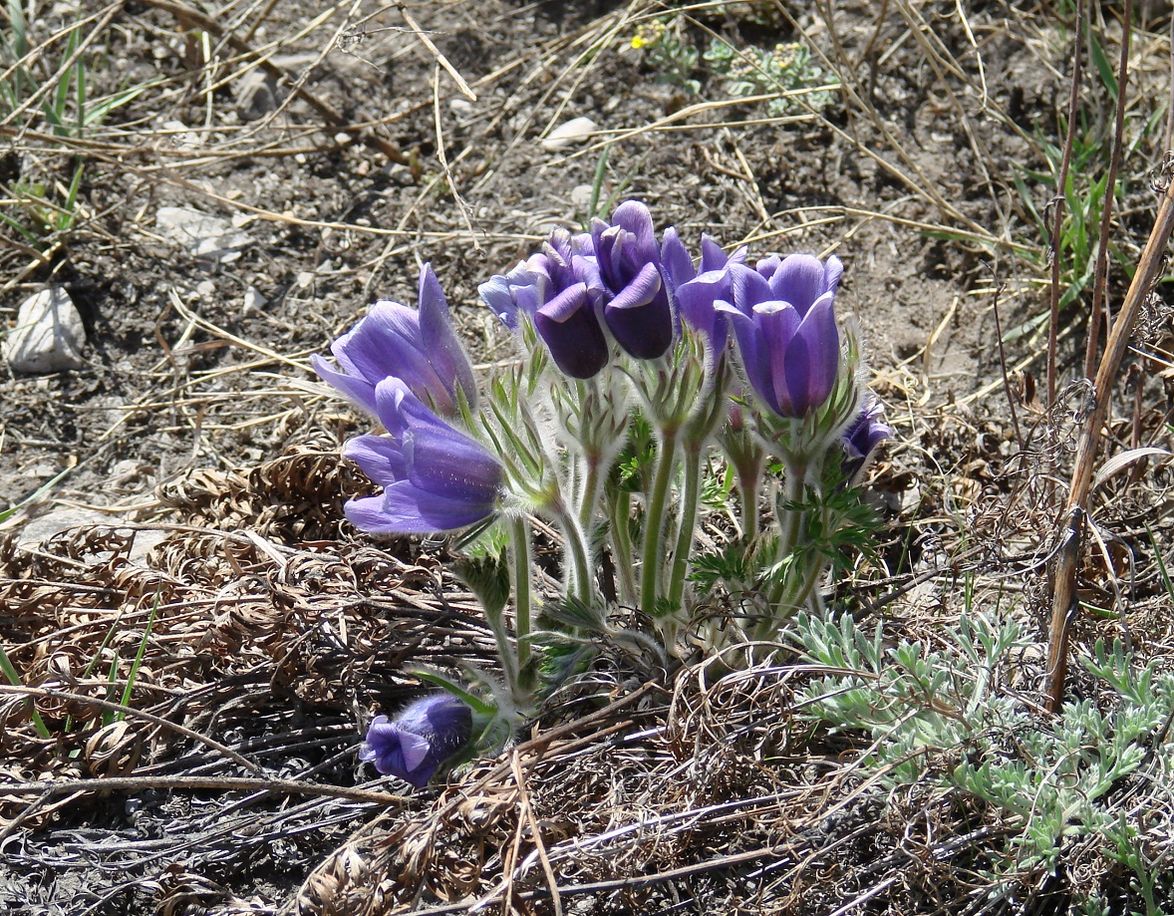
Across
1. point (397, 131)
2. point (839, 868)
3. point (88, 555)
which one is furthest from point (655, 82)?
point (839, 868)

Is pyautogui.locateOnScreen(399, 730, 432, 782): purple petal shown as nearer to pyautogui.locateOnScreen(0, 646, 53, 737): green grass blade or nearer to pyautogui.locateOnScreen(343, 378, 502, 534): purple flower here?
pyautogui.locateOnScreen(343, 378, 502, 534): purple flower

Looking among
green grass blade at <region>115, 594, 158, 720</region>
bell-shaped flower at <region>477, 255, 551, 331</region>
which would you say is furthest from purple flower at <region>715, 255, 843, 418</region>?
green grass blade at <region>115, 594, 158, 720</region>

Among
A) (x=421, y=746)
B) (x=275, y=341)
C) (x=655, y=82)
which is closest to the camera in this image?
(x=421, y=746)

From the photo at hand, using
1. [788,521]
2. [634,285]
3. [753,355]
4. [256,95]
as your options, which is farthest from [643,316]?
[256,95]

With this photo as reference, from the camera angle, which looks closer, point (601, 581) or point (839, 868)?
point (839, 868)

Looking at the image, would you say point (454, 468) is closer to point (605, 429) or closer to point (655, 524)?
point (605, 429)

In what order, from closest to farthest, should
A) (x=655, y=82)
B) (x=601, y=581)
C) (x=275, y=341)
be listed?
(x=601, y=581) < (x=275, y=341) < (x=655, y=82)

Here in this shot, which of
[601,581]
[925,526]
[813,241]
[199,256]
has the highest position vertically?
[199,256]

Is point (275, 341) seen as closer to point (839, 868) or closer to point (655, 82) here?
point (655, 82)
